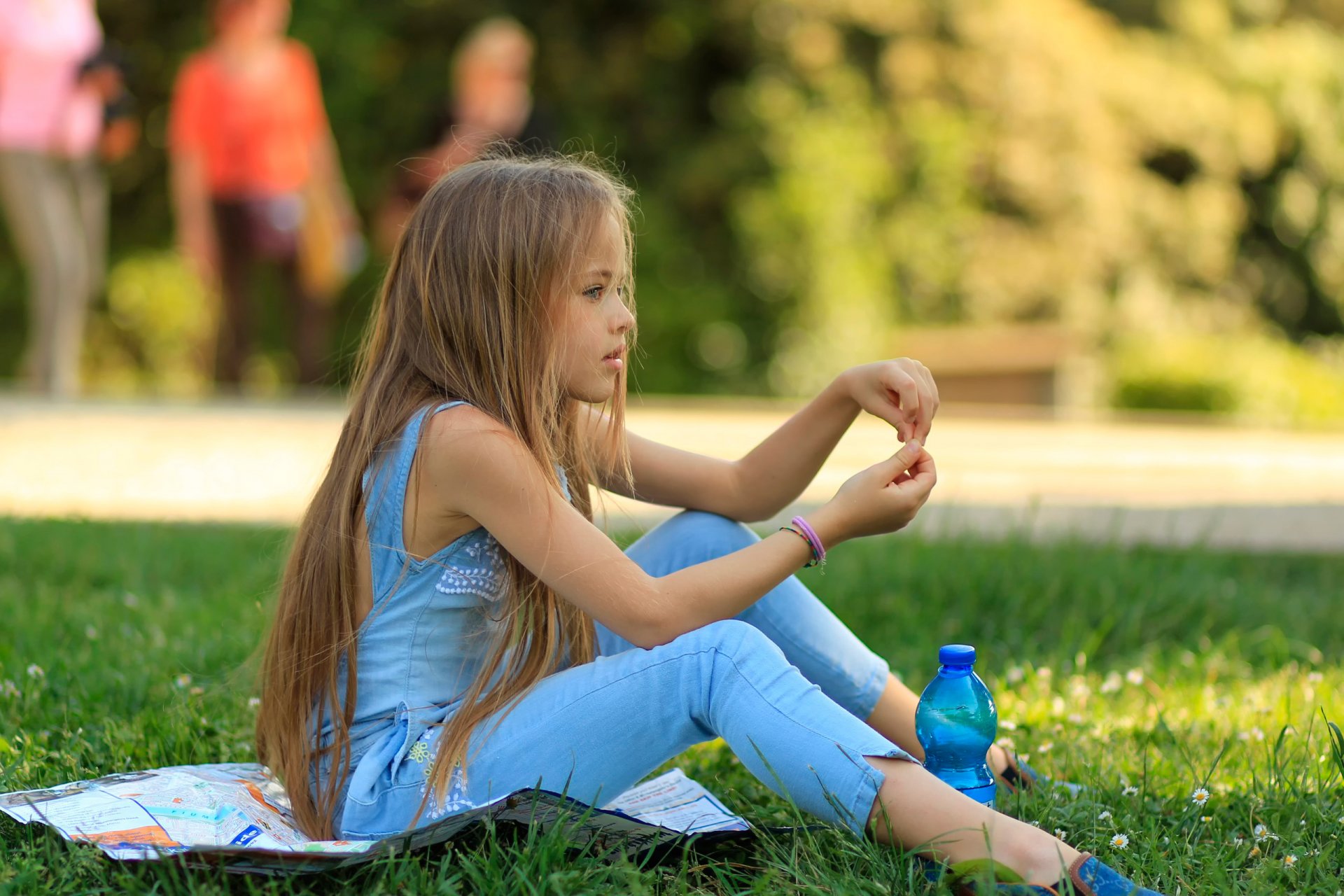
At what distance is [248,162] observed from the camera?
7.98 metres

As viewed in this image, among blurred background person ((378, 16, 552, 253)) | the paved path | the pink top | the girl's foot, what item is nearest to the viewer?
the girl's foot

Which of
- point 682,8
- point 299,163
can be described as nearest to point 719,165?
point 682,8

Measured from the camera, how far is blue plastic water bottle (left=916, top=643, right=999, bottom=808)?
220 cm

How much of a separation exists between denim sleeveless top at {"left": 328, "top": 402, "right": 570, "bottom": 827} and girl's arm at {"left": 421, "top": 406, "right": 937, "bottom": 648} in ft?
0.23

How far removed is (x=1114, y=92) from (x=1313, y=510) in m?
8.30

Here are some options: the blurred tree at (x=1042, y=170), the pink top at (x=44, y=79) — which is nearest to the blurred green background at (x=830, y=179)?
the blurred tree at (x=1042, y=170)

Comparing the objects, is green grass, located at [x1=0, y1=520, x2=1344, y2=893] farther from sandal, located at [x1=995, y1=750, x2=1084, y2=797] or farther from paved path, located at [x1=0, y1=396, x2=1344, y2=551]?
paved path, located at [x1=0, y1=396, x2=1344, y2=551]

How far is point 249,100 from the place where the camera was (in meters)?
7.92

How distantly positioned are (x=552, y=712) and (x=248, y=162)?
21.5 feet

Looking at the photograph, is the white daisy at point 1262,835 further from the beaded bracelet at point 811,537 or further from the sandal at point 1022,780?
the beaded bracelet at point 811,537

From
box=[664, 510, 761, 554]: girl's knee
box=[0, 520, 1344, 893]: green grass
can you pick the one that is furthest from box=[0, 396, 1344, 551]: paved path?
box=[664, 510, 761, 554]: girl's knee

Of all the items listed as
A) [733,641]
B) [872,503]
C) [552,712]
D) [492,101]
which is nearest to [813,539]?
[872,503]

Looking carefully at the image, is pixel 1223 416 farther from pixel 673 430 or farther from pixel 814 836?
pixel 814 836

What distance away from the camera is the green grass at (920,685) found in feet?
6.56
